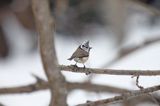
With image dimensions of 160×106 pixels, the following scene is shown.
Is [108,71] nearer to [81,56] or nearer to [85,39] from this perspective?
[81,56]

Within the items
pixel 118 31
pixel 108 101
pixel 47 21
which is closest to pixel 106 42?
pixel 118 31

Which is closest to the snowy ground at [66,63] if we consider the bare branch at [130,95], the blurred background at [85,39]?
the blurred background at [85,39]

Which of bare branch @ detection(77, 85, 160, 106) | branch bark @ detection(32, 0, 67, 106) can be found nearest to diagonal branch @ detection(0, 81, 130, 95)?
branch bark @ detection(32, 0, 67, 106)

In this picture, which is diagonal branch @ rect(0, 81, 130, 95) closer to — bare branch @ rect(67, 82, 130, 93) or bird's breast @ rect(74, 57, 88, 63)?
bare branch @ rect(67, 82, 130, 93)

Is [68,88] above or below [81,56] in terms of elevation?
above

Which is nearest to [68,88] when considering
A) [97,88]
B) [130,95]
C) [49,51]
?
[97,88]

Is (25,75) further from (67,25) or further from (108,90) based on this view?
(108,90)

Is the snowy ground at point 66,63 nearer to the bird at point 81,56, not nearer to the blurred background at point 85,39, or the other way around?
the blurred background at point 85,39
